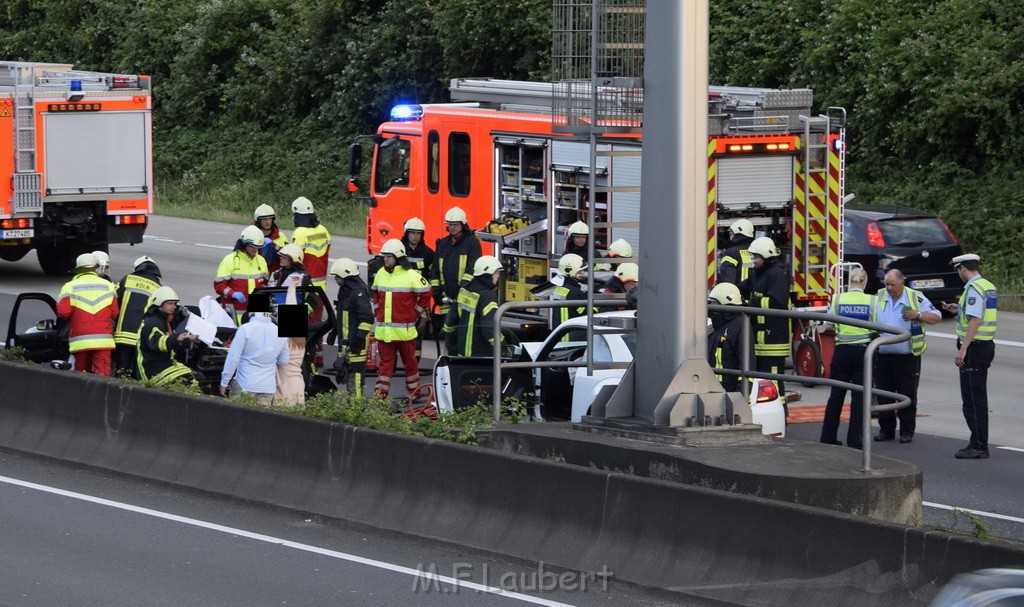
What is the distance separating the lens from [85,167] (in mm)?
24859

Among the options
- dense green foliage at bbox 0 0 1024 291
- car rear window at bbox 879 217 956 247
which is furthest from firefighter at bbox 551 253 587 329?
dense green foliage at bbox 0 0 1024 291

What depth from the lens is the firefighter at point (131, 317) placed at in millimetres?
14656

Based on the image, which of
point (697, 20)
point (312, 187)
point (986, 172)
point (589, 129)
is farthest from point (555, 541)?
point (312, 187)

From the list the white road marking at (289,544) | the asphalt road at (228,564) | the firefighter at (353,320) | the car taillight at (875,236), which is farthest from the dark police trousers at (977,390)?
the car taillight at (875,236)

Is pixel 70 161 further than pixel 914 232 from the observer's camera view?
Yes

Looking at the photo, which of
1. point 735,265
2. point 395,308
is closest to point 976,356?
point 735,265

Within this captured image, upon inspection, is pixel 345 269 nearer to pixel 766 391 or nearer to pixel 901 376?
pixel 766 391

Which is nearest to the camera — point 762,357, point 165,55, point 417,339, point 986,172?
point 762,357

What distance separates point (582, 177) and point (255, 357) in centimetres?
656

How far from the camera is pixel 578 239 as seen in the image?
57.5 feet

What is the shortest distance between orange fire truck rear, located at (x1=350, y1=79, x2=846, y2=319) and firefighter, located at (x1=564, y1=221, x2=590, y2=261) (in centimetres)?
27

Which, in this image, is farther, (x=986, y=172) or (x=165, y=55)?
(x=165, y=55)

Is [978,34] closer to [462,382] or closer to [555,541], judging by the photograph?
[462,382]

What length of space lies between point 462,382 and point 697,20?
14.9ft
